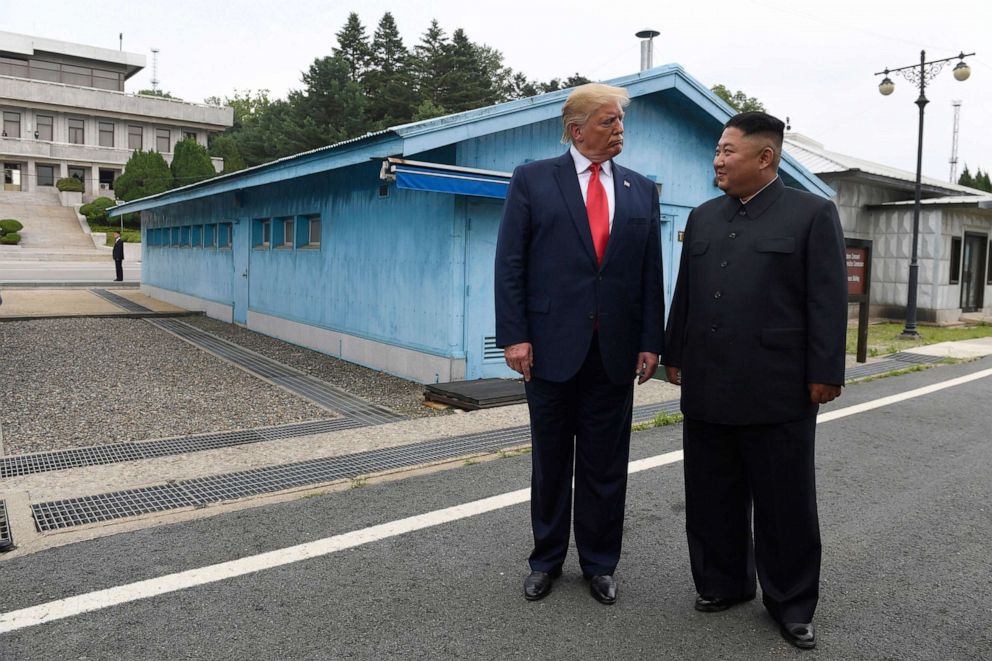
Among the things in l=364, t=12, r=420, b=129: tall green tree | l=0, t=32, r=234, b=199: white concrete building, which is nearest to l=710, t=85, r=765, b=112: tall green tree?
l=364, t=12, r=420, b=129: tall green tree

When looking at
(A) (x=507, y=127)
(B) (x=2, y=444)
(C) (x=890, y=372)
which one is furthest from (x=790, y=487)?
(C) (x=890, y=372)

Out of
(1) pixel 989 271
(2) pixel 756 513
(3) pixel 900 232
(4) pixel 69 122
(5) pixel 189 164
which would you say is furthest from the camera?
(4) pixel 69 122

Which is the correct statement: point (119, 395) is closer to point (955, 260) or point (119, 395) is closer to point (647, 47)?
point (647, 47)

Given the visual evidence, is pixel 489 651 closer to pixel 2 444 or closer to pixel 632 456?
pixel 632 456

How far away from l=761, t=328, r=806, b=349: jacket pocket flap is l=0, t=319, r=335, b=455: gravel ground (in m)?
5.14

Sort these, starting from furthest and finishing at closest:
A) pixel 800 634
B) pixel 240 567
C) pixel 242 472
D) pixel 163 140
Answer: pixel 163 140
pixel 242 472
pixel 240 567
pixel 800 634

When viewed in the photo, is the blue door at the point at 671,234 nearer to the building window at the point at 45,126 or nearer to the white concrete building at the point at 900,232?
the white concrete building at the point at 900,232

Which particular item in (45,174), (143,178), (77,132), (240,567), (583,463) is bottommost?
(240,567)

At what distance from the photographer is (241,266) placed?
1524cm

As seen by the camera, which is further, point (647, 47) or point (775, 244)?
point (647, 47)

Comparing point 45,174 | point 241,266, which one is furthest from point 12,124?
point 241,266

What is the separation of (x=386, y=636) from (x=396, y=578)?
21.1 inches

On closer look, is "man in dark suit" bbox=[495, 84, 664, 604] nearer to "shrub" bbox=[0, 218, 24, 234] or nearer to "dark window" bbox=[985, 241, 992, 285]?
"dark window" bbox=[985, 241, 992, 285]

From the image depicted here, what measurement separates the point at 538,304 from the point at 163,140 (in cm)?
6876
